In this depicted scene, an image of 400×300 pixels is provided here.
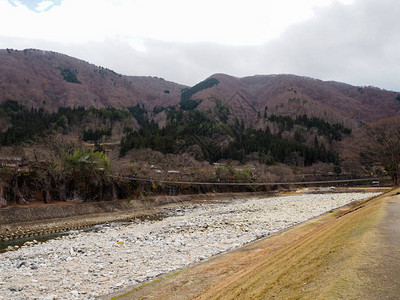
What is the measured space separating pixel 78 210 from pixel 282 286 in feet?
110

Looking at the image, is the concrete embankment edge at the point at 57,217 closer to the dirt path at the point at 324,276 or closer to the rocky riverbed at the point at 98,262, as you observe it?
the rocky riverbed at the point at 98,262

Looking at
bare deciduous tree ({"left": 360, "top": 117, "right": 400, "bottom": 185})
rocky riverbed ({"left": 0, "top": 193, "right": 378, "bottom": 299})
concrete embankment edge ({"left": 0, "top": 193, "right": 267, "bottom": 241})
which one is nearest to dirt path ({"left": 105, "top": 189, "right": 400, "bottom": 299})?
rocky riverbed ({"left": 0, "top": 193, "right": 378, "bottom": 299})

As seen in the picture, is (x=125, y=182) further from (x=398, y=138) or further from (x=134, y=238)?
(x=398, y=138)

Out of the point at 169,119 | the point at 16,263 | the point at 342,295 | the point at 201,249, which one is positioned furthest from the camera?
the point at 169,119

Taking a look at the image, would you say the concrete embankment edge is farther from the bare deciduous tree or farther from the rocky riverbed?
the bare deciduous tree

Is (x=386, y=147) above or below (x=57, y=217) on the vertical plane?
above

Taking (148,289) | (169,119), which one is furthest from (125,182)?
(169,119)

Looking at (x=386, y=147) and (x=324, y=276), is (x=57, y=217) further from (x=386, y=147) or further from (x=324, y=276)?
(x=386, y=147)

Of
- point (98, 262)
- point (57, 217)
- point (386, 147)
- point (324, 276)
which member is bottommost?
point (57, 217)

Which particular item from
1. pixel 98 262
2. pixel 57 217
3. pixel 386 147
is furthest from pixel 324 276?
pixel 386 147

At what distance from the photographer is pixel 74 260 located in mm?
13461

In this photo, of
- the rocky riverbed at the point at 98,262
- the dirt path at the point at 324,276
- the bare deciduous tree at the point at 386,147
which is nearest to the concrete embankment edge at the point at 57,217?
the rocky riverbed at the point at 98,262

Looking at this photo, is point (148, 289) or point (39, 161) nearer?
point (148, 289)

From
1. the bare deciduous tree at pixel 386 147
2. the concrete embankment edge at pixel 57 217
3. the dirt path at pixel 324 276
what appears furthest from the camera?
the bare deciduous tree at pixel 386 147
